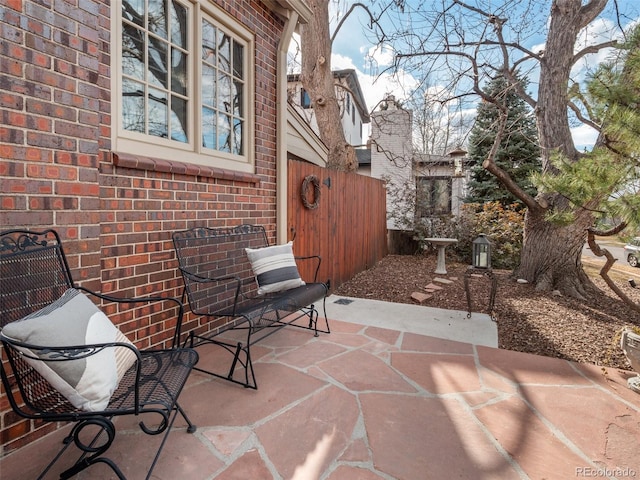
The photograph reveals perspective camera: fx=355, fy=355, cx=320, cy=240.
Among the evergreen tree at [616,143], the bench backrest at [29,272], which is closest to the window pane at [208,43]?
the bench backrest at [29,272]

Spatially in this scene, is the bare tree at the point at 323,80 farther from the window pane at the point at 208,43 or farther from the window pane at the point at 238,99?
the window pane at the point at 208,43

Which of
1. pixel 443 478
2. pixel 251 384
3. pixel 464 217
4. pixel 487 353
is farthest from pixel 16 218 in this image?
pixel 464 217

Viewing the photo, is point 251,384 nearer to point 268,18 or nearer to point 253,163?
point 253,163

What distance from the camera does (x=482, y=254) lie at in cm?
389

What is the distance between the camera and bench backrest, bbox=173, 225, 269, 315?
8.50 feet

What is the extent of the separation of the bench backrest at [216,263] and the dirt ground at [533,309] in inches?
79.9

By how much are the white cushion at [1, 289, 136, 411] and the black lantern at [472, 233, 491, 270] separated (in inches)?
140

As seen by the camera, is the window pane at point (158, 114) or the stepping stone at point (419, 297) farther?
the stepping stone at point (419, 297)

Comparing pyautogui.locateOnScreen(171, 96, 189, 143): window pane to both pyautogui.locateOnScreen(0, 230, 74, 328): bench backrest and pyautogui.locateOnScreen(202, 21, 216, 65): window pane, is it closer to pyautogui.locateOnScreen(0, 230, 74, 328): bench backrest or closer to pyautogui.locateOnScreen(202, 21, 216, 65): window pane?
pyautogui.locateOnScreen(202, 21, 216, 65): window pane

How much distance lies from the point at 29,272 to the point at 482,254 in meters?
3.85

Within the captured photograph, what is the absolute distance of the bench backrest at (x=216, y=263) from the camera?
259 cm

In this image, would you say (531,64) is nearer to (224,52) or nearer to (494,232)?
(494,232)

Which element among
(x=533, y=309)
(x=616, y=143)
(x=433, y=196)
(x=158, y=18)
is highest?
(x=158, y=18)

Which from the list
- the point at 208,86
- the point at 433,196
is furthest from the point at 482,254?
the point at 433,196
